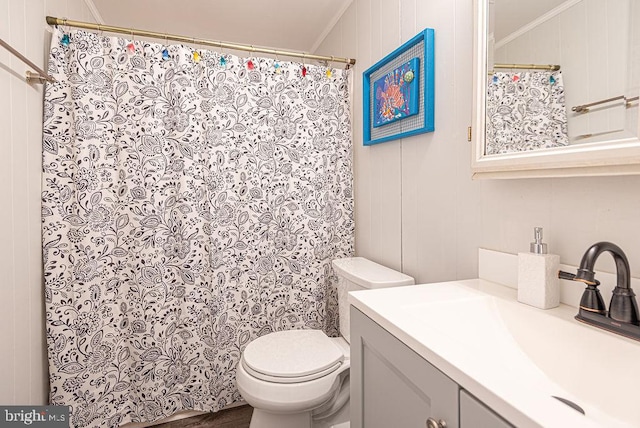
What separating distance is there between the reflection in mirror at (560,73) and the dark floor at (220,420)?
69.3 inches

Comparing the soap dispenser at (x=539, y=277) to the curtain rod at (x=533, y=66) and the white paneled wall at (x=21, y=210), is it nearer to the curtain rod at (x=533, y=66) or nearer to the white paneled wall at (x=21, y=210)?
the curtain rod at (x=533, y=66)

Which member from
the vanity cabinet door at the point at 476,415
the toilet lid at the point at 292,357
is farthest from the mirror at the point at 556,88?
the toilet lid at the point at 292,357

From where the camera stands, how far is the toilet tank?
1.42m

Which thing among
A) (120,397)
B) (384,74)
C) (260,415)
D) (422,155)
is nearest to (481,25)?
(422,155)

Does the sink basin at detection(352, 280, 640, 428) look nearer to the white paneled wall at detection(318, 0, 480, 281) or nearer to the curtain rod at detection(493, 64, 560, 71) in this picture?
the white paneled wall at detection(318, 0, 480, 281)

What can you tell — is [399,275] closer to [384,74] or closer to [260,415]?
[260,415]

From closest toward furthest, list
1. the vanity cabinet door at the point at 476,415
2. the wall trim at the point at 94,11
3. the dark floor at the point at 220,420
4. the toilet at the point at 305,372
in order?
the vanity cabinet door at the point at 476,415 → the toilet at the point at 305,372 → the dark floor at the point at 220,420 → the wall trim at the point at 94,11

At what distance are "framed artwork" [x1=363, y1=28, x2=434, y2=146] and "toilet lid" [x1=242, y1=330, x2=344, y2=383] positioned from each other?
1015mm

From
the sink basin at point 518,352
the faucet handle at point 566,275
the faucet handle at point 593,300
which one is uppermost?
the faucet handle at point 566,275

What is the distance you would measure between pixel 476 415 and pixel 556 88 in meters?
0.82

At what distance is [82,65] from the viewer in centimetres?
158

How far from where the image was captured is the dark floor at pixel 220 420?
177 centimetres

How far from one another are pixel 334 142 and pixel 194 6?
1224mm

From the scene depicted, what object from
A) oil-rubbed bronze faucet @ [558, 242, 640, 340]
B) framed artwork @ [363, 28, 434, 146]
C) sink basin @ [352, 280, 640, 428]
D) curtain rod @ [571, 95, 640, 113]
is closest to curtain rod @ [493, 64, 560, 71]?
curtain rod @ [571, 95, 640, 113]
